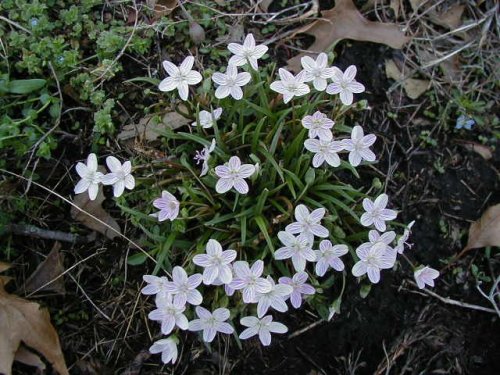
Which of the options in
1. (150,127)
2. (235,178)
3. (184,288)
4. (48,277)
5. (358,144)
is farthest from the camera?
(150,127)

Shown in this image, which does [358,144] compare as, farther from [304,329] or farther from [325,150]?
[304,329]

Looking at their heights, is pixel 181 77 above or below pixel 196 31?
above

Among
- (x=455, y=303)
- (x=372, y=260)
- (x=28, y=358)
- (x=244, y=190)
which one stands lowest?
(x=455, y=303)

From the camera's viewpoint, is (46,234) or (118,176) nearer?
(118,176)

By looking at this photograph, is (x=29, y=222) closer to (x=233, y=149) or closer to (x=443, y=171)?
(x=233, y=149)

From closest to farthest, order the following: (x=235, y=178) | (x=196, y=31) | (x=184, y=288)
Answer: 1. (x=184, y=288)
2. (x=235, y=178)
3. (x=196, y=31)

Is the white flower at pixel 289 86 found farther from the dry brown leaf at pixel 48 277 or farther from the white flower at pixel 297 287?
the dry brown leaf at pixel 48 277

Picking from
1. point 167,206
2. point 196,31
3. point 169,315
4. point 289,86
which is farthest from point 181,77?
point 169,315

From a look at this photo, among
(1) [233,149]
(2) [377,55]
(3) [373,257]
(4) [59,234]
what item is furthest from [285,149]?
(4) [59,234]
